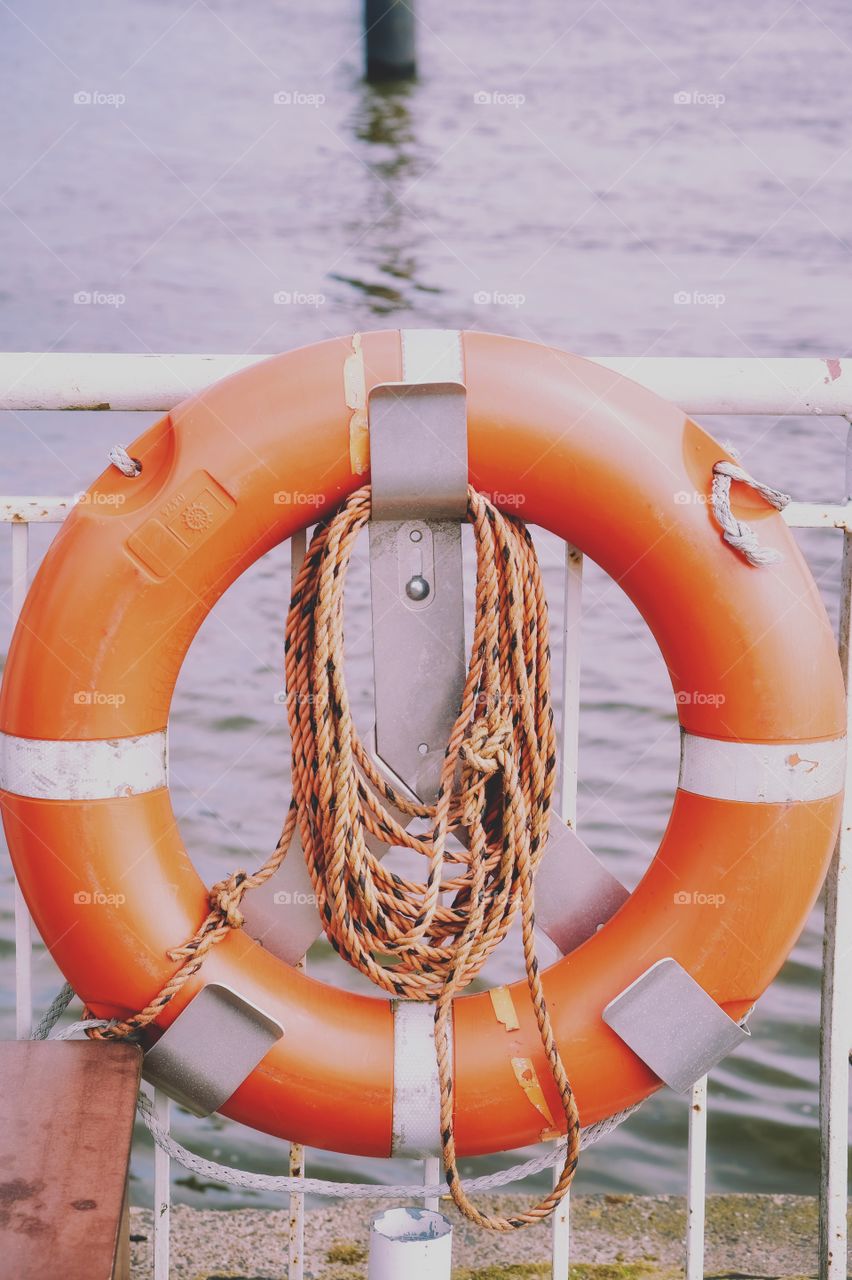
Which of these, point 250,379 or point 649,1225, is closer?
point 250,379

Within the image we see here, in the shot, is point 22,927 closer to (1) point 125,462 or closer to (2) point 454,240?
(1) point 125,462

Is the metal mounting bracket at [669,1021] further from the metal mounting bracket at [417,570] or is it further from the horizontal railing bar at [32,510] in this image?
the horizontal railing bar at [32,510]

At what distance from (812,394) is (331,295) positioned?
319 inches

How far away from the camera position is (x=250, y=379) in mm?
1481

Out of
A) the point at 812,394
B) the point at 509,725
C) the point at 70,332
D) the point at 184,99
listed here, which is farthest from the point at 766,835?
the point at 184,99

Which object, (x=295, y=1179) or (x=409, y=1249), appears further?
(x=295, y=1179)

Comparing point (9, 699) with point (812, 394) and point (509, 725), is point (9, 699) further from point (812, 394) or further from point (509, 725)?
point (812, 394)

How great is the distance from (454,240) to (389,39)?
22.0 feet

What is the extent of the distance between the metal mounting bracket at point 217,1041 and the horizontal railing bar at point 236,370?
0.64 metres

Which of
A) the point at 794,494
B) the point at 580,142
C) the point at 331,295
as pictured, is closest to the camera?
the point at 794,494

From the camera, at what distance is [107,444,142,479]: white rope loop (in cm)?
148

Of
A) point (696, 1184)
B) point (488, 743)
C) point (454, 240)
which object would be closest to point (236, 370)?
point (488, 743)

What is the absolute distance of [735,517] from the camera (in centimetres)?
151

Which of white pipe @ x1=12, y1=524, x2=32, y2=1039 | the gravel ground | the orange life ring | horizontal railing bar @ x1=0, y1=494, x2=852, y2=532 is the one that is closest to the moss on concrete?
the gravel ground
